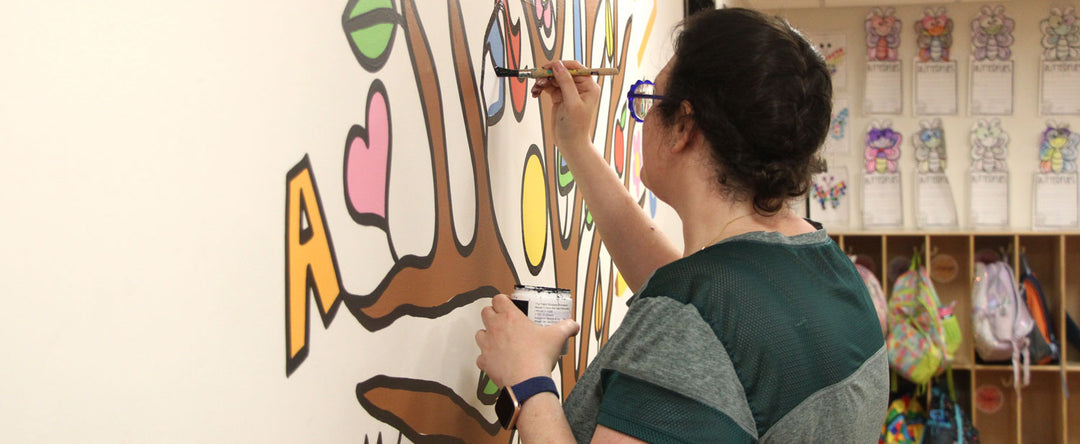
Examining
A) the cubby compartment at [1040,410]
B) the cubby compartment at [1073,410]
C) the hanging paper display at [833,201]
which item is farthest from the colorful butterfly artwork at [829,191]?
the cubby compartment at [1073,410]

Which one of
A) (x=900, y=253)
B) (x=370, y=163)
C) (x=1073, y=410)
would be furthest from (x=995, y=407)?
(x=370, y=163)

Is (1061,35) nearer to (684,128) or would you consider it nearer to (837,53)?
(837,53)

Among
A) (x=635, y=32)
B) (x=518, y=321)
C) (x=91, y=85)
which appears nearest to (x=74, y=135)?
(x=91, y=85)

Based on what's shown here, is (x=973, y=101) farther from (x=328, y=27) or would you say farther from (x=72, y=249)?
(x=72, y=249)

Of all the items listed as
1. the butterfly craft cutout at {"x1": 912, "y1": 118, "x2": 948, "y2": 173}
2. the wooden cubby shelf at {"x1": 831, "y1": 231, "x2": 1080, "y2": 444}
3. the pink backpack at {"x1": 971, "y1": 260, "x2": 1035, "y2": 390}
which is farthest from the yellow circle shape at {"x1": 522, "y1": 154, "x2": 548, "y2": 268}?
the butterfly craft cutout at {"x1": 912, "y1": 118, "x2": 948, "y2": 173}

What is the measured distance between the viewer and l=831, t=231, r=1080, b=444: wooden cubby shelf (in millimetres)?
4273

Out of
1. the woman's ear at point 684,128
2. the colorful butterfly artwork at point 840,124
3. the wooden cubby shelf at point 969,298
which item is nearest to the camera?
the woman's ear at point 684,128

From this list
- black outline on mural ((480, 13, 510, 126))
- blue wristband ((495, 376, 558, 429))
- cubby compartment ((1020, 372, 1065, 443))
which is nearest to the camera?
blue wristband ((495, 376, 558, 429))

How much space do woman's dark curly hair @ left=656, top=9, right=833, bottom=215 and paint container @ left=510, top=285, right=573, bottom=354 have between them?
23 centimetres

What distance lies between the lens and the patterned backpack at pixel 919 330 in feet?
13.1

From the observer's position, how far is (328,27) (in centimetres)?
76

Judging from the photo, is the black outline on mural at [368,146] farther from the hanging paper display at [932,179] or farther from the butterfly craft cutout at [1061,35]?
the butterfly craft cutout at [1061,35]

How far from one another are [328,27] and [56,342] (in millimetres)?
383

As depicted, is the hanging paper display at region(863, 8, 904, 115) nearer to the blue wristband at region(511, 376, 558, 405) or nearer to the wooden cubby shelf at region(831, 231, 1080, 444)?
the wooden cubby shelf at region(831, 231, 1080, 444)
